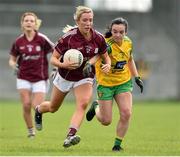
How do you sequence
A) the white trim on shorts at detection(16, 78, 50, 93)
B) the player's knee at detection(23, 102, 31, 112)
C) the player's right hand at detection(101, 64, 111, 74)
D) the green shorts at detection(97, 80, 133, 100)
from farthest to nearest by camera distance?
the white trim on shorts at detection(16, 78, 50, 93) → the player's knee at detection(23, 102, 31, 112) → the green shorts at detection(97, 80, 133, 100) → the player's right hand at detection(101, 64, 111, 74)

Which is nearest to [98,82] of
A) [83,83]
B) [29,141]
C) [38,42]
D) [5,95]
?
[83,83]

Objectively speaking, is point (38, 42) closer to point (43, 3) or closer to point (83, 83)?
point (83, 83)

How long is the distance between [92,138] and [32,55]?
1911 mm

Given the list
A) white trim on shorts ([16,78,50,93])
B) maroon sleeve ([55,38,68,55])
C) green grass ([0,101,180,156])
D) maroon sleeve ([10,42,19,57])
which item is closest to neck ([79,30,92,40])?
maroon sleeve ([55,38,68,55])

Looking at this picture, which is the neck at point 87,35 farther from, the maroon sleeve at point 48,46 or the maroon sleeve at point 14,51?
the maroon sleeve at point 14,51

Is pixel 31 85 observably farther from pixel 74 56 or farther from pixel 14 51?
pixel 74 56

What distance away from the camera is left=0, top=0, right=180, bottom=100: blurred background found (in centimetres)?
3819

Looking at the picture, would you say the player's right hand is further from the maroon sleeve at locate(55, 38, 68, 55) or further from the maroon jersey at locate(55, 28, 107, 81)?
the maroon sleeve at locate(55, 38, 68, 55)

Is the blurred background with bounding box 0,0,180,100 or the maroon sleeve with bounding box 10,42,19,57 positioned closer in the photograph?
the maroon sleeve with bounding box 10,42,19,57

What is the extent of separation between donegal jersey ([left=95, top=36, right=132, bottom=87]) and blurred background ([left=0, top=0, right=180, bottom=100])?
25412 millimetres

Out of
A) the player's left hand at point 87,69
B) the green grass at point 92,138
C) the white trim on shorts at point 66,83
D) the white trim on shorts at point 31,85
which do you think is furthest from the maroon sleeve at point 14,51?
the player's left hand at point 87,69

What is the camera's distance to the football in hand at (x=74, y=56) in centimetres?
1162

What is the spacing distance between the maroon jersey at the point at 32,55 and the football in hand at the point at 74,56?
3586 mm

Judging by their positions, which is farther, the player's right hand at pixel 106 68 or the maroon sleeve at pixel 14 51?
the maroon sleeve at pixel 14 51
